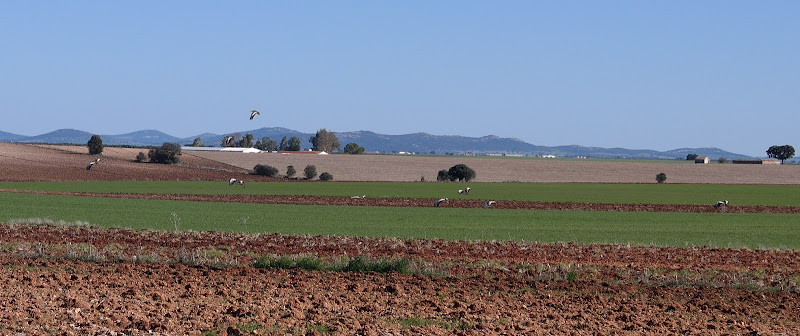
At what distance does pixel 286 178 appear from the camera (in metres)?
90.9

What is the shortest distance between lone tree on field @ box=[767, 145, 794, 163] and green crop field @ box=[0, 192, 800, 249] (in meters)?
131

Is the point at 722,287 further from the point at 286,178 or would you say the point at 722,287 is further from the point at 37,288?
the point at 286,178

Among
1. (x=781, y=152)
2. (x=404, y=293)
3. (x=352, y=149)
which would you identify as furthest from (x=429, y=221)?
(x=352, y=149)

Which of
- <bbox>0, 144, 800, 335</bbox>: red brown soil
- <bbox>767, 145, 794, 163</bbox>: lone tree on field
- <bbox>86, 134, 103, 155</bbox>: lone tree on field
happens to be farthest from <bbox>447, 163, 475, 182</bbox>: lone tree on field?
<bbox>767, 145, 794, 163</bbox>: lone tree on field

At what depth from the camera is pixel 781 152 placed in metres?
169

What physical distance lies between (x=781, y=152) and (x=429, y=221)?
146685mm

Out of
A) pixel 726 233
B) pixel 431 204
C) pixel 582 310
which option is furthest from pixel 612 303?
pixel 431 204

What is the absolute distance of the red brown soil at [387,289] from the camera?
13.9 meters

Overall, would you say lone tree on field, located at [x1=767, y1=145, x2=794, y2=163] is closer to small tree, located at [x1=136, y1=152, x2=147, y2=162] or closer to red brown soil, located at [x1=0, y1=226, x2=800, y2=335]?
small tree, located at [x1=136, y1=152, x2=147, y2=162]

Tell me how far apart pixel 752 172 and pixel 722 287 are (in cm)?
10858

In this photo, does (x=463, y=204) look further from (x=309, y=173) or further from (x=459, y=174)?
(x=309, y=173)

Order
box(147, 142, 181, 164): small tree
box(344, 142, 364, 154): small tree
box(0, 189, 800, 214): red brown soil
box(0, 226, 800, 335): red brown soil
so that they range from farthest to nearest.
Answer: box(344, 142, 364, 154): small tree < box(147, 142, 181, 164): small tree < box(0, 189, 800, 214): red brown soil < box(0, 226, 800, 335): red brown soil

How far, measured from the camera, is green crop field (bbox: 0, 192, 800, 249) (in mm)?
31438

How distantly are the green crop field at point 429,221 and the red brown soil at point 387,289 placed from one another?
360 centimetres
